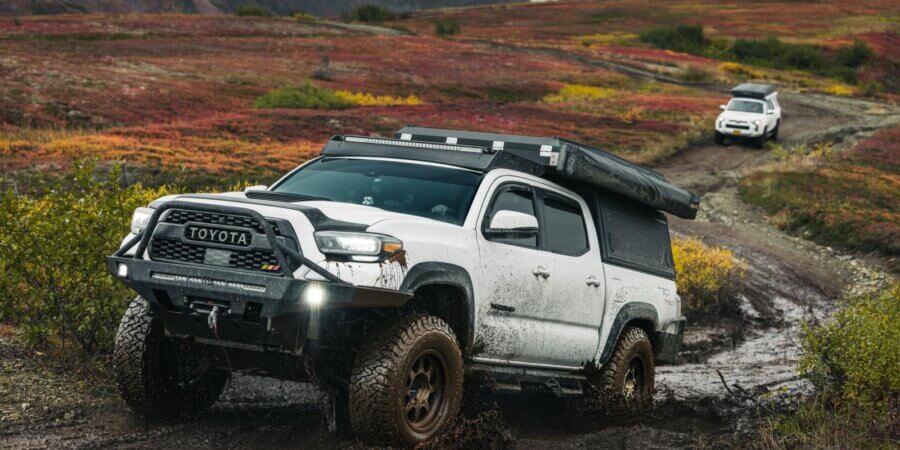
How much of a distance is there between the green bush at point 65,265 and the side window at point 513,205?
126 inches

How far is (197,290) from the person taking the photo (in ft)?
17.7

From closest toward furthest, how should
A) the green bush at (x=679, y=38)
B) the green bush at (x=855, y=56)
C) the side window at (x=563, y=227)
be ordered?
the side window at (x=563, y=227) → the green bush at (x=855, y=56) → the green bush at (x=679, y=38)

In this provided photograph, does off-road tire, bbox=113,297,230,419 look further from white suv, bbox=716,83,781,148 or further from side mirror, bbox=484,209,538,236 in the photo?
white suv, bbox=716,83,781,148

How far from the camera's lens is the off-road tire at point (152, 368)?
613 cm

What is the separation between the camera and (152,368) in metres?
6.19

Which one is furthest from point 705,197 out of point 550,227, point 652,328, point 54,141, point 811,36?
point 811,36

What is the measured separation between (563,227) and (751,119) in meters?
30.4

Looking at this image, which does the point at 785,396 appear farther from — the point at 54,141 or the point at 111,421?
the point at 54,141

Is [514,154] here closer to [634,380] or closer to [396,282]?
[396,282]

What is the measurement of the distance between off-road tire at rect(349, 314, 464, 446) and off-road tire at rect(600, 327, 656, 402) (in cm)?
247

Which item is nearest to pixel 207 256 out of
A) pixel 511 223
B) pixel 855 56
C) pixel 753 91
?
pixel 511 223

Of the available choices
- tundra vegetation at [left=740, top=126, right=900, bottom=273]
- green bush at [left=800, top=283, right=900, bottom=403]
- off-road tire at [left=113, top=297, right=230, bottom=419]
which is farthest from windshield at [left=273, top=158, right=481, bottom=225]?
tundra vegetation at [left=740, top=126, right=900, bottom=273]

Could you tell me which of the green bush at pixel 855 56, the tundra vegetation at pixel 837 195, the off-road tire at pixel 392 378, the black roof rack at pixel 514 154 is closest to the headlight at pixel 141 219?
the off-road tire at pixel 392 378

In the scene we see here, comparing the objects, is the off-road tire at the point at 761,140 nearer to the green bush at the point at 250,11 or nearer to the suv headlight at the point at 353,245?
the suv headlight at the point at 353,245
